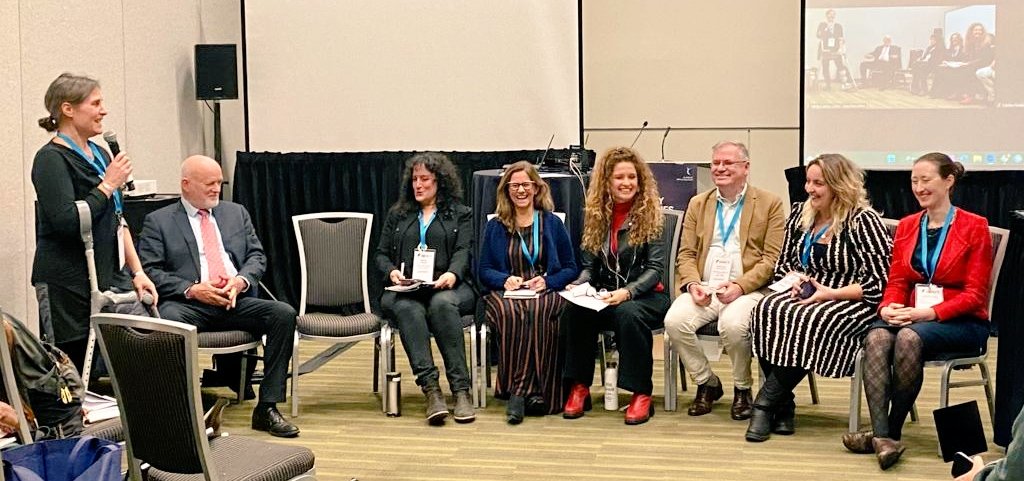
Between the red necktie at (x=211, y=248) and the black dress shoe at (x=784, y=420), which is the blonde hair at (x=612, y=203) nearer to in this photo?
the black dress shoe at (x=784, y=420)

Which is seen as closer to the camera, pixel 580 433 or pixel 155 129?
pixel 580 433

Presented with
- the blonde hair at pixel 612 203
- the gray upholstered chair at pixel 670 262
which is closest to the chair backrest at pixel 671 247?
the gray upholstered chair at pixel 670 262

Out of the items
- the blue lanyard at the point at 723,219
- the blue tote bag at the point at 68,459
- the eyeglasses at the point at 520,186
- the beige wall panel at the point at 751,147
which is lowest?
the blue tote bag at the point at 68,459

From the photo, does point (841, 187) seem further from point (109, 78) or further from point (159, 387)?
point (109, 78)

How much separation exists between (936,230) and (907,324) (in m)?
0.39

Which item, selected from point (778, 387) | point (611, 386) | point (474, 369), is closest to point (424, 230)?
point (474, 369)

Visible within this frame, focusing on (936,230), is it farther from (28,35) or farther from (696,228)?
(28,35)

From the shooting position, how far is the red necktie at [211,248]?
17.3 ft

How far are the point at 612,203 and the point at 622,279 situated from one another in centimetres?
35

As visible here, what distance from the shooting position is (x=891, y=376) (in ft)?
15.1

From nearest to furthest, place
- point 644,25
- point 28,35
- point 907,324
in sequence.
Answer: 1. point 907,324
2. point 28,35
3. point 644,25

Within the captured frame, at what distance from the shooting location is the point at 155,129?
729 centimetres

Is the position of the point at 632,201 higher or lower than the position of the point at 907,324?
higher

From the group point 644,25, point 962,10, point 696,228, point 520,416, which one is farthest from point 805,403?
point 644,25
